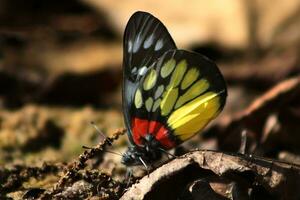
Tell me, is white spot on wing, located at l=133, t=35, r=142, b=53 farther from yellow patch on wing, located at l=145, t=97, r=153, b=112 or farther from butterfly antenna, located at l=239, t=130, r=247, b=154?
butterfly antenna, located at l=239, t=130, r=247, b=154

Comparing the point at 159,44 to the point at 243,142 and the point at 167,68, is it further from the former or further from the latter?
the point at 243,142

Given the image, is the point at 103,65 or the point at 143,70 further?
the point at 103,65

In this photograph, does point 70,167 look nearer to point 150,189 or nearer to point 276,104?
point 150,189

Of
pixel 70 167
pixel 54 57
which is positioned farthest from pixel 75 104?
pixel 70 167

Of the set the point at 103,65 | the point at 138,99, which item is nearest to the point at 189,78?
the point at 138,99

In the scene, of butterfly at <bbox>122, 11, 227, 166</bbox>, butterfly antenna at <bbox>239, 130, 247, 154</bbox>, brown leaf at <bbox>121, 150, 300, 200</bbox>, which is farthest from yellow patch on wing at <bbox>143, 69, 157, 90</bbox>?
brown leaf at <bbox>121, 150, 300, 200</bbox>
